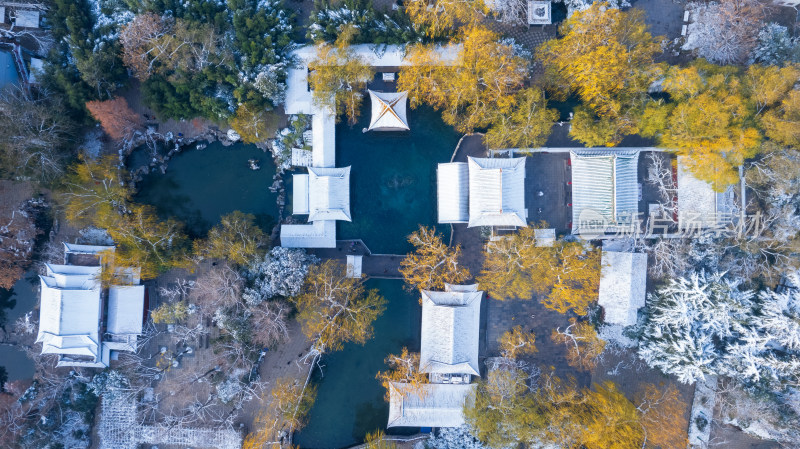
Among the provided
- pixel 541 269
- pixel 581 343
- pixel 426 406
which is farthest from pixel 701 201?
pixel 426 406

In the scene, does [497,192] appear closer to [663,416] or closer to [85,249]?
[663,416]

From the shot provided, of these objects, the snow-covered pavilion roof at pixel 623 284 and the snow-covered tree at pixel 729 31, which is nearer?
the snow-covered tree at pixel 729 31

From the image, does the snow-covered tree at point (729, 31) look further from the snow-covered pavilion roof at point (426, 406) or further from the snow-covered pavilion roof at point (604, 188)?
the snow-covered pavilion roof at point (426, 406)

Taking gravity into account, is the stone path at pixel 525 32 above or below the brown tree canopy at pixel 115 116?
above

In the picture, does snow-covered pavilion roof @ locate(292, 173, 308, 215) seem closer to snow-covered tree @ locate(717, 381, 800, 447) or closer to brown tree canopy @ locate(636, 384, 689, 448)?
brown tree canopy @ locate(636, 384, 689, 448)

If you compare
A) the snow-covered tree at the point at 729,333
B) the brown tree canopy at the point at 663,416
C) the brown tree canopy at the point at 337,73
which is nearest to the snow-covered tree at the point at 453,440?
the brown tree canopy at the point at 663,416

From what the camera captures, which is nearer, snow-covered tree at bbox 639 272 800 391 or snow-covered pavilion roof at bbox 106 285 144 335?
snow-covered tree at bbox 639 272 800 391

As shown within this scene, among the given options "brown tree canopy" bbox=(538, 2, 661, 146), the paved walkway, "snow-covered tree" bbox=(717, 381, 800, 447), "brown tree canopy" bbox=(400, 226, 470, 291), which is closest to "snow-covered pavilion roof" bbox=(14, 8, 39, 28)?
"brown tree canopy" bbox=(400, 226, 470, 291)
